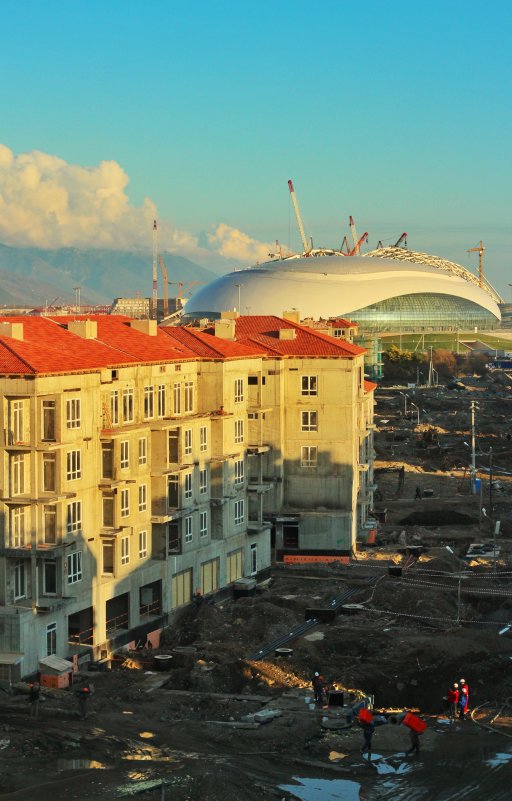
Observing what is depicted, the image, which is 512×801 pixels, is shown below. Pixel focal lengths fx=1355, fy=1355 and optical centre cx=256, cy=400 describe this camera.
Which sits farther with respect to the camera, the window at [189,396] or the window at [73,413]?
the window at [189,396]

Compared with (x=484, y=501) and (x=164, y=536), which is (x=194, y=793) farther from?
(x=484, y=501)

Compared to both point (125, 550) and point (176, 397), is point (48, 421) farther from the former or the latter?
point (176, 397)

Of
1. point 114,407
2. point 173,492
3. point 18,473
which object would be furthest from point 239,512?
point 18,473

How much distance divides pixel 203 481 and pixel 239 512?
3255 mm

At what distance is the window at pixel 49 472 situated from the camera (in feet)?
128

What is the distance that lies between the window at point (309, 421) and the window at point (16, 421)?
805 inches

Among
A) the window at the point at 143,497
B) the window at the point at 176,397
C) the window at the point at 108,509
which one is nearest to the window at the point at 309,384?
the window at the point at 176,397

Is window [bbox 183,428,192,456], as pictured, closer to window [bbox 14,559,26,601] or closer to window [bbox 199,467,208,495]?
window [bbox 199,467,208,495]

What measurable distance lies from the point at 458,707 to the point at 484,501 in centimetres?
4203

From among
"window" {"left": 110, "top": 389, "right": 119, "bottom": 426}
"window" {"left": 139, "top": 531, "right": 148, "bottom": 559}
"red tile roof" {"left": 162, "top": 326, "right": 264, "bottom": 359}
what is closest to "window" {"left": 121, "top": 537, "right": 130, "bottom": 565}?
"window" {"left": 139, "top": 531, "right": 148, "bottom": 559}

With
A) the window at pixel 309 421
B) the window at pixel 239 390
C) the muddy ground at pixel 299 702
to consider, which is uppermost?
the window at pixel 239 390

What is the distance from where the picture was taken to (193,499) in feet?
156

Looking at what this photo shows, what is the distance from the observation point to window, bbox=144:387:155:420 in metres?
45.4

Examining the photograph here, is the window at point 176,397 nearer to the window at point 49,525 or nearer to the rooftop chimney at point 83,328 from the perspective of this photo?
the rooftop chimney at point 83,328
